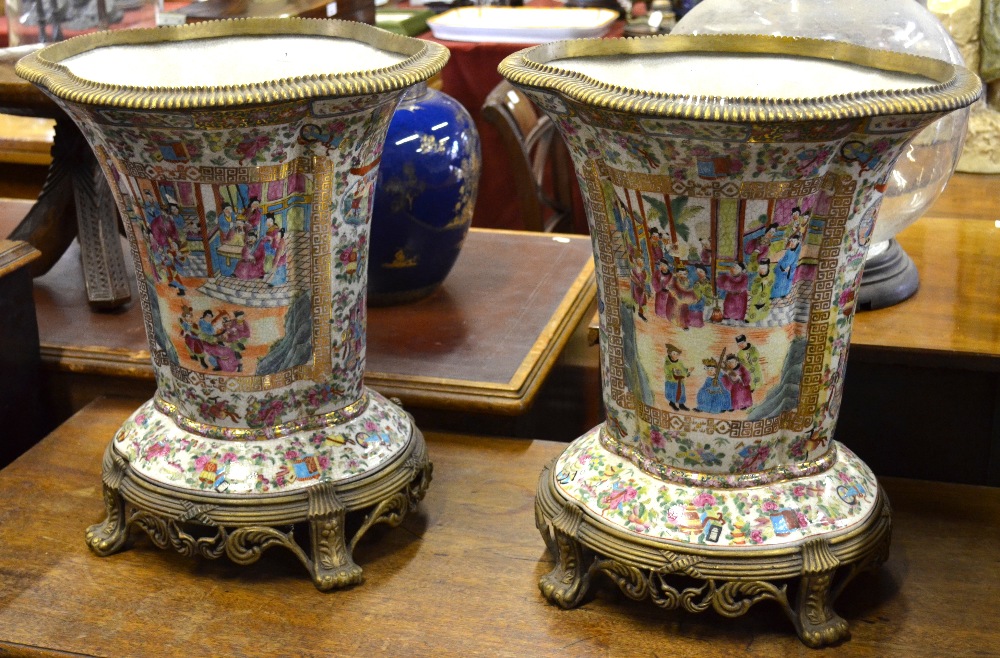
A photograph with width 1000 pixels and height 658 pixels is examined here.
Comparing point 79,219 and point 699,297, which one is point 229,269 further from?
point 79,219

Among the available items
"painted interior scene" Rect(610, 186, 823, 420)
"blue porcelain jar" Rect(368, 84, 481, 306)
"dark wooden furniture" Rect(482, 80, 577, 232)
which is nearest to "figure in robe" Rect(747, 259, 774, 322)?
"painted interior scene" Rect(610, 186, 823, 420)

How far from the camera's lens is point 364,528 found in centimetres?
84

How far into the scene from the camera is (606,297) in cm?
75

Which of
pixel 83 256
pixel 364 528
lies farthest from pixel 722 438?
pixel 83 256

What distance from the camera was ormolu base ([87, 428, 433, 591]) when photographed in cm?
81

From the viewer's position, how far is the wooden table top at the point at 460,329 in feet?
3.60

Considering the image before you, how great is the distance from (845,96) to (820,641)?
0.34 m

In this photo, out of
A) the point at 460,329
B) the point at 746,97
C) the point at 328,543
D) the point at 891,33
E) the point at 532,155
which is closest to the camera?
the point at 746,97

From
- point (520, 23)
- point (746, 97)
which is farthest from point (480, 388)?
point (520, 23)

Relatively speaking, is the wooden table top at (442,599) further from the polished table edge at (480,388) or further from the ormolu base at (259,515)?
the polished table edge at (480,388)

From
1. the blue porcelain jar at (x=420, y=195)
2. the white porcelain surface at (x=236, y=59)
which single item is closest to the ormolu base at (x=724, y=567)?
the white porcelain surface at (x=236, y=59)

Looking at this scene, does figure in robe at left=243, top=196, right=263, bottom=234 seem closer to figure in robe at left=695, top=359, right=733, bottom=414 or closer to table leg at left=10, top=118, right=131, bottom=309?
figure in robe at left=695, top=359, right=733, bottom=414

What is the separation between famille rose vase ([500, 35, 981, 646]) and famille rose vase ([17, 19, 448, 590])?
13 cm

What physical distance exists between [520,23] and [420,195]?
1169mm
